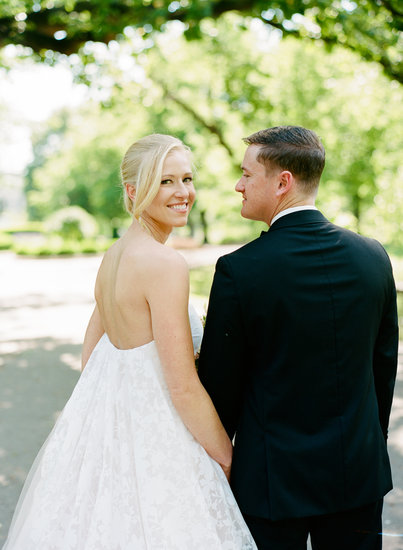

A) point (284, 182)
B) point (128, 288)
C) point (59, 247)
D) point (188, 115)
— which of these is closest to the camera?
point (284, 182)

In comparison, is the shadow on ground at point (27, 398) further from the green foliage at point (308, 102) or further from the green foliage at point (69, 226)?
the green foliage at point (69, 226)

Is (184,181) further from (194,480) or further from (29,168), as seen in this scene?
(29,168)

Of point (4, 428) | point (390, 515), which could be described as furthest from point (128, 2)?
point (390, 515)

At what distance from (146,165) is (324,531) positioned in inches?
61.8

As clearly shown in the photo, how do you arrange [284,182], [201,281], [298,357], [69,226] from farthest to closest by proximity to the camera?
[69,226]
[201,281]
[284,182]
[298,357]

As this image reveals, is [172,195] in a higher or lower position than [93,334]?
higher

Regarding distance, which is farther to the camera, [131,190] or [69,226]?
[69,226]

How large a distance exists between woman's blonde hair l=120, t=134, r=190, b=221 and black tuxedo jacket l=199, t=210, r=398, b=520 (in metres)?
0.53

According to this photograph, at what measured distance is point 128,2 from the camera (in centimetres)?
816

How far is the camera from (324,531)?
83.3 inches

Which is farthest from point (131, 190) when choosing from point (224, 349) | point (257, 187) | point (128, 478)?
point (128, 478)

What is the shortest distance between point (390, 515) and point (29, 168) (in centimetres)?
8477

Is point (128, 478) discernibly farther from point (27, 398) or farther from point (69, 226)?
point (69, 226)

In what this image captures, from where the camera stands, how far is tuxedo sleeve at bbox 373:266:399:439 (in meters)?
2.23
